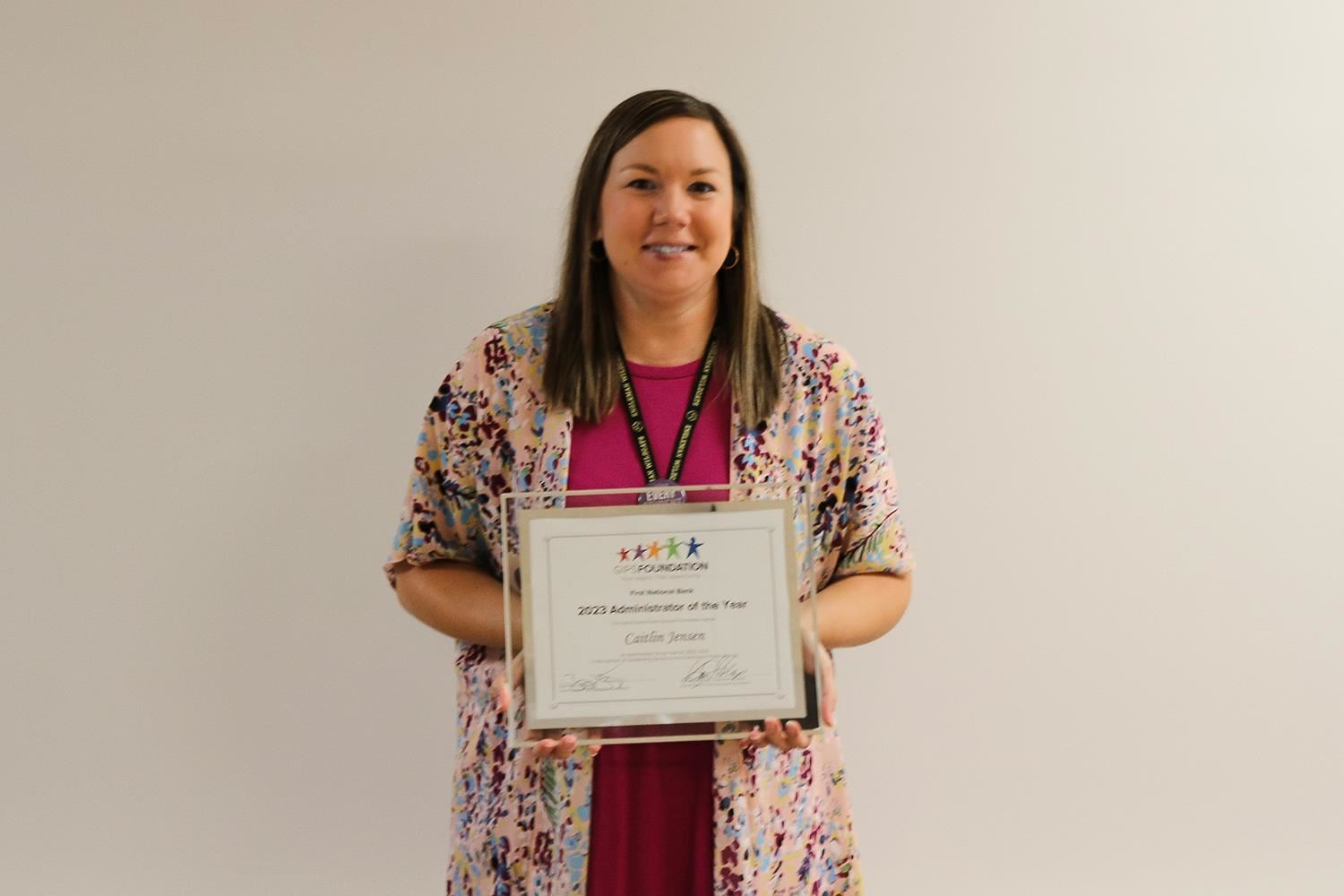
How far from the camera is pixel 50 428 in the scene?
2.36 meters

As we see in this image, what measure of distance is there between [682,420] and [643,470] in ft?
0.30

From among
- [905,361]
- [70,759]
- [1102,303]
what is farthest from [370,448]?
[1102,303]

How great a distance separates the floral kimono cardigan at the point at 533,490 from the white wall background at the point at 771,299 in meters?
0.53

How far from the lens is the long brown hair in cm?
177

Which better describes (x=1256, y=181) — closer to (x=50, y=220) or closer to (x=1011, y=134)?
(x=1011, y=134)

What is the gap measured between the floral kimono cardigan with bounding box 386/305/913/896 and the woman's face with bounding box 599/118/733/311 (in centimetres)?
18

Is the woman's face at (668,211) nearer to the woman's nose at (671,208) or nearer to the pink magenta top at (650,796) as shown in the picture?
the woman's nose at (671,208)

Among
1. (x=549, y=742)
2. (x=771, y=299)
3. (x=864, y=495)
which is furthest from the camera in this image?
(x=771, y=299)

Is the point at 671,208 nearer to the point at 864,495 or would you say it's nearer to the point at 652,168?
the point at 652,168

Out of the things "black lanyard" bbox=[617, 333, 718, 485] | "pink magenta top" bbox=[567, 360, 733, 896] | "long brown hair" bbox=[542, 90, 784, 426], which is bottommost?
"pink magenta top" bbox=[567, 360, 733, 896]

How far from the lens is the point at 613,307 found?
6.17ft

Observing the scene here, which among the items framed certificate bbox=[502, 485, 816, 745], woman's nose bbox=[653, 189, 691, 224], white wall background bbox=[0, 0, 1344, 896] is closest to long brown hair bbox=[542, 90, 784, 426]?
woman's nose bbox=[653, 189, 691, 224]
